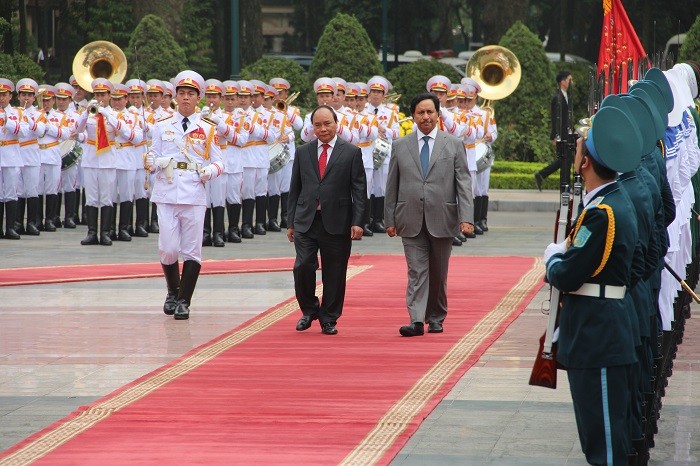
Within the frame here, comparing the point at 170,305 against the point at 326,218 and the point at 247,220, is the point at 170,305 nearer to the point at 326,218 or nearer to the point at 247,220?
the point at 326,218

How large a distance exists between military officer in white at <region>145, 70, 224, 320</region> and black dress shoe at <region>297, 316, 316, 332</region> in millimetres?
1183

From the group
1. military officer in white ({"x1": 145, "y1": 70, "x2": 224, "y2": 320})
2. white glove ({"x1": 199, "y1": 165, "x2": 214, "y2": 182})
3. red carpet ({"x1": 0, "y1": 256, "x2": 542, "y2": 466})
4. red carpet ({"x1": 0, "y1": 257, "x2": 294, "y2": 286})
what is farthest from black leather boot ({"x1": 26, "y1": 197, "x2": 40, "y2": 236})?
white glove ({"x1": 199, "y1": 165, "x2": 214, "y2": 182})

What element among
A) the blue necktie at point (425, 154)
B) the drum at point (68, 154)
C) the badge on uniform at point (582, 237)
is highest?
the badge on uniform at point (582, 237)

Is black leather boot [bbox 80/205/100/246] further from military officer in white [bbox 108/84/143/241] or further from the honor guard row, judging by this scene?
the honor guard row

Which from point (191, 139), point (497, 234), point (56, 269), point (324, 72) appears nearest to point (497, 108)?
point (324, 72)

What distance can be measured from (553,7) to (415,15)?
18.2 feet

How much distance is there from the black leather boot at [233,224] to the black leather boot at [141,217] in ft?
4.29

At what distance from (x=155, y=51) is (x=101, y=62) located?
7374mm

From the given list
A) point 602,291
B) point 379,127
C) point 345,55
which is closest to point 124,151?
point 379,127

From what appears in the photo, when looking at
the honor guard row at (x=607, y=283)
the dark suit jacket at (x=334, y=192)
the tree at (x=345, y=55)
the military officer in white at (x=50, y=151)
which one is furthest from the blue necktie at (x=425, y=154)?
the tree at (x=345, y=55)

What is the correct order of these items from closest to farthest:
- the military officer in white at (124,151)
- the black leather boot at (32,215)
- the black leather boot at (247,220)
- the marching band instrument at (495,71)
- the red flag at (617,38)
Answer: the red flag at (617,38)
the military officer in white at (124,151)
the black leather boot at (247,220)
the black leather boot at (32,215)
the marching band instrument at (495,71)

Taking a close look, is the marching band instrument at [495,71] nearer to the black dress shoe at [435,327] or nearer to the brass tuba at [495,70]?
the brass tuba at [495,70]

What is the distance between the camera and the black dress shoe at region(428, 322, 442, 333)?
11.8 meters

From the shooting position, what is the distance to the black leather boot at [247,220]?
20.2 m
